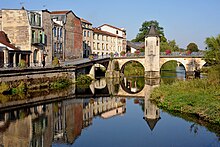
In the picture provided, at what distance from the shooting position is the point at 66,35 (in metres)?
49.4

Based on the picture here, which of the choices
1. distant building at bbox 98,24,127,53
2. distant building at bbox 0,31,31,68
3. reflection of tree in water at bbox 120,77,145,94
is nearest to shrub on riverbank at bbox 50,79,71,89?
distant building at bbox 0,31,31,68

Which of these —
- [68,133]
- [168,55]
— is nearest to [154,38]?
[168,55]

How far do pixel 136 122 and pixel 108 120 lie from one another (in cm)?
188

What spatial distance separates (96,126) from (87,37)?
1692 inches

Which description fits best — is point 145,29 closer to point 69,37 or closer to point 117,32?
point 117,32

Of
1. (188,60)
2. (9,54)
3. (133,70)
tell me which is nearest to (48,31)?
(9,54)

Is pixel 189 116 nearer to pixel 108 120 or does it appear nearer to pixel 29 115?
pixel 108 120

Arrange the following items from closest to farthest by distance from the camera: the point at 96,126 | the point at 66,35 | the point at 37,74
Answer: the point at 96,126 < the point at 37,74 < the point at 66,35

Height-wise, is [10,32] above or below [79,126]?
above

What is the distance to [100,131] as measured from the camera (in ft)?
56.0

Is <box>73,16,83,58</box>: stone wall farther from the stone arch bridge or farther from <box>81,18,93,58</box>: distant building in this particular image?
the stone arch bridge

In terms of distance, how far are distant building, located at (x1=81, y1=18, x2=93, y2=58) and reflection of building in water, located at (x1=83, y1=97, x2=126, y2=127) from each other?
99.4ft

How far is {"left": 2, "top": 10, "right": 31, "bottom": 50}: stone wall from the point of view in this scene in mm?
38750

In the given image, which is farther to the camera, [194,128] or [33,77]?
[33,77]
